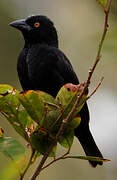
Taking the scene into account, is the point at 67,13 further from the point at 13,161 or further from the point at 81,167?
the point at 13,161

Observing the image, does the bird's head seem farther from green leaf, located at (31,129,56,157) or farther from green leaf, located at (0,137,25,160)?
green leaf, located at (0,137,25,160)

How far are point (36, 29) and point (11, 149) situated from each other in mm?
2647

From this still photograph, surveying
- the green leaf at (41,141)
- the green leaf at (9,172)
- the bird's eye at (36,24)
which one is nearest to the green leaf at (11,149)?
the green leaf at (9,172)

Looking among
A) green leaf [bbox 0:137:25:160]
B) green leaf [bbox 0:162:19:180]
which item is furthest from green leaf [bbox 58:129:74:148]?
green leaf [bbox 0:162:19:180]

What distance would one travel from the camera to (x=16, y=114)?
225 cm

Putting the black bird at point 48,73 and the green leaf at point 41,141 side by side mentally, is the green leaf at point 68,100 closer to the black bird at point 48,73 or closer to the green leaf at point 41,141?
the green leaf at point 41,141

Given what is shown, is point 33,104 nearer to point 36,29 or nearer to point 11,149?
point 11,149

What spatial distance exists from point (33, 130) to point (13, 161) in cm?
49

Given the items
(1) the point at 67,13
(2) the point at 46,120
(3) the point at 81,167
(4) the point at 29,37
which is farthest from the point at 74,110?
(1) the point at 67,13

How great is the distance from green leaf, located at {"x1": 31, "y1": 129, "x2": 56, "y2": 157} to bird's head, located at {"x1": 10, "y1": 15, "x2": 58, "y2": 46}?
2.16m

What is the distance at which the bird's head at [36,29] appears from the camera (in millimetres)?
4340

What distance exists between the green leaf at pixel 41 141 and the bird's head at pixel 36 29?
7.10 feet

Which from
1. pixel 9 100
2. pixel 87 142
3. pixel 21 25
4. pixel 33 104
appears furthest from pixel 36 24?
pixel 33 104

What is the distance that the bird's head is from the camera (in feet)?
14.2
